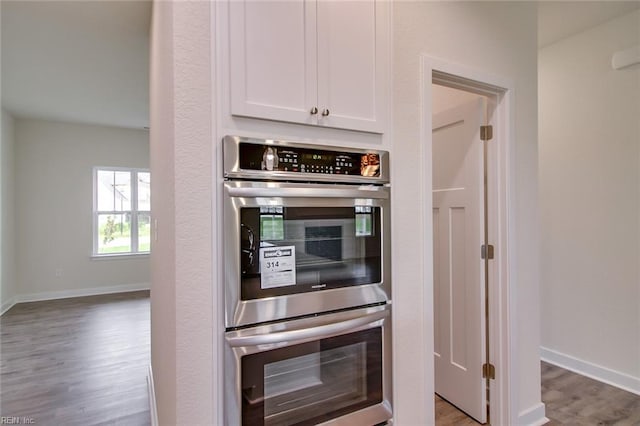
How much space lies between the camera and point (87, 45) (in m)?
2.90

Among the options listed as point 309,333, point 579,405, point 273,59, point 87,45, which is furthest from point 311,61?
point 579,405

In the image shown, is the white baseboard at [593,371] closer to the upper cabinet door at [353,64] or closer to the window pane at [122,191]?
the upper cabinet door at [353,64]

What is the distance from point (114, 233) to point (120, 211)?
1.32 feet

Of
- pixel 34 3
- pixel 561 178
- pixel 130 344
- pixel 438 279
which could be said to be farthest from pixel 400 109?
pixel 130 344

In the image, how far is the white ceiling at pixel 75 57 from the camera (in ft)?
7.91

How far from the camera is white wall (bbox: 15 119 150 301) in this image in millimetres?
5273

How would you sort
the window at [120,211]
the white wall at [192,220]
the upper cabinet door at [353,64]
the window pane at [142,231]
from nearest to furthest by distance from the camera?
the white wall at [192,220]
the upper cabinet door at [353,64]
the window at [120,211]
the window pane at [142,231]

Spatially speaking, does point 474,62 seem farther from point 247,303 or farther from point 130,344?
point 130,344

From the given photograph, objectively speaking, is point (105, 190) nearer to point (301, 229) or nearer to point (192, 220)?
point (192, 220)

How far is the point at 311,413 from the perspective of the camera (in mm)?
1354

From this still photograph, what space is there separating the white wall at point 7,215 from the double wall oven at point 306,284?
527 centimetres

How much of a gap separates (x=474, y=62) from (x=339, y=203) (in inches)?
50.5

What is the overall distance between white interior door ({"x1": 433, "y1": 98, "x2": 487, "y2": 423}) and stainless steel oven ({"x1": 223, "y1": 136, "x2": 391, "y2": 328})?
0.92 m

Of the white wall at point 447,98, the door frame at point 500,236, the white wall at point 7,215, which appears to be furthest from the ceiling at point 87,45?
the door frame at point 500,236
